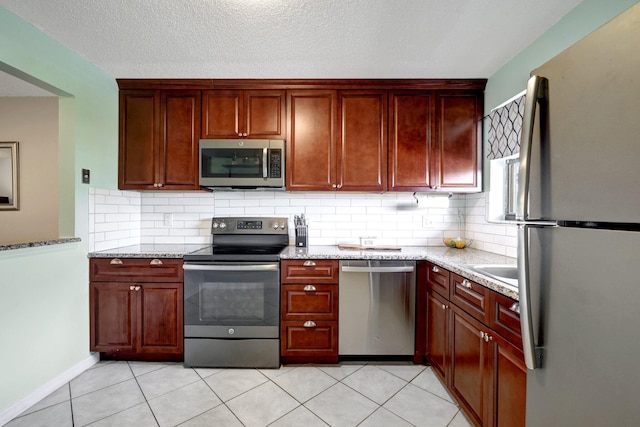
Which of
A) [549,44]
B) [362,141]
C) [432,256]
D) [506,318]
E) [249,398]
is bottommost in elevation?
[249,398]

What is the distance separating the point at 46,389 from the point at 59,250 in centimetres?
92

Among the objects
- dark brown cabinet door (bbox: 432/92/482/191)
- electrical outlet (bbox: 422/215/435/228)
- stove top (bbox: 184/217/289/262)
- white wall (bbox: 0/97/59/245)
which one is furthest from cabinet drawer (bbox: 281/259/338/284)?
white wall (bbox: 0/97/59/245)

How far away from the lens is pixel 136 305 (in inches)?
88.3

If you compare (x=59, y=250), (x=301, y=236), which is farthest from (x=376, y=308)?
(x=59, y=250)

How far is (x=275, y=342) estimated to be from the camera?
221 cm

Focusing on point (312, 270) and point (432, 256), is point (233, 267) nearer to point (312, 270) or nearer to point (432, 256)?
point (312, 270)

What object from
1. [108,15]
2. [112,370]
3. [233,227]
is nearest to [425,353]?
[233,227]

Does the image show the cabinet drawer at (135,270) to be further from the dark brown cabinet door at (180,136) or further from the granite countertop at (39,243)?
the dark brown cabinet door at (180,136)

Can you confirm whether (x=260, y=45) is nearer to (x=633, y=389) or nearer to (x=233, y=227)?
(x=233, y=227)

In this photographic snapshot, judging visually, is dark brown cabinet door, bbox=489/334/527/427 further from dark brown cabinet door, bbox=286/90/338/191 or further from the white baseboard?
the white baseboard

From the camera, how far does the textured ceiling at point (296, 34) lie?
5.34 feet

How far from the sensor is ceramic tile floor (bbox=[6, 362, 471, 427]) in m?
1.67

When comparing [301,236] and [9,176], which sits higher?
[9,176]

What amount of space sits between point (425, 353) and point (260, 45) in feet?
8.63
